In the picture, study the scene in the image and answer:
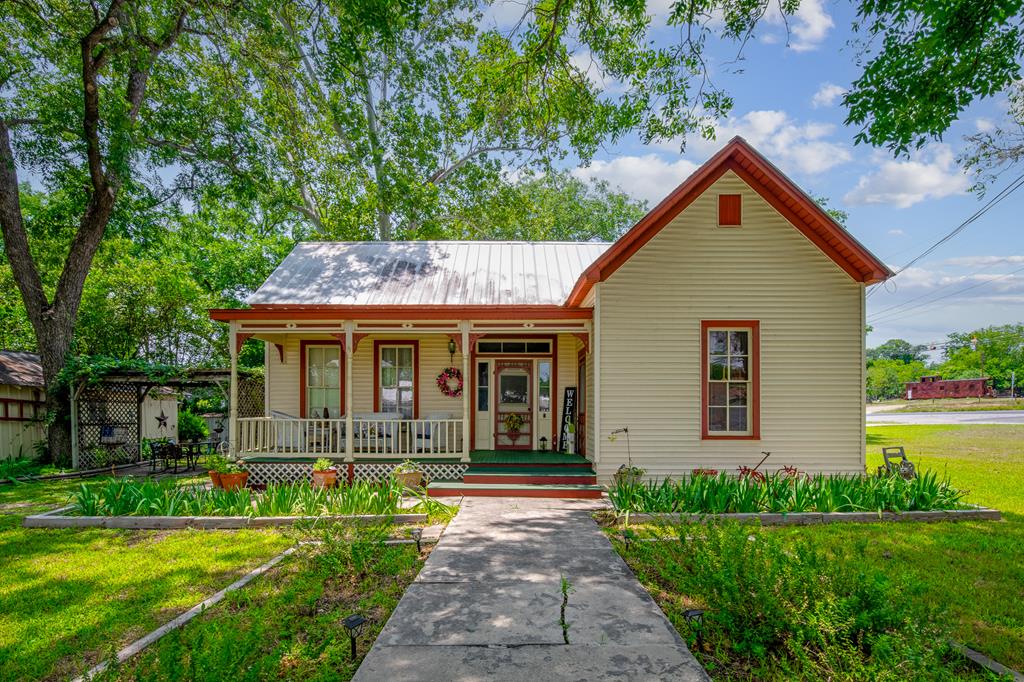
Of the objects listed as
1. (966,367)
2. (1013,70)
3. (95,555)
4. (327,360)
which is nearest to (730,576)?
A: (95,555)

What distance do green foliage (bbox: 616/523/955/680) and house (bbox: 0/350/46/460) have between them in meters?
17.8

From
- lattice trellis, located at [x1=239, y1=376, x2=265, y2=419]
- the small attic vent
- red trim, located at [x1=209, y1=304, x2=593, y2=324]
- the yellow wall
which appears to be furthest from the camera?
lattice trellis, located at [x1=239, y1=376, x2=265, y2=419]

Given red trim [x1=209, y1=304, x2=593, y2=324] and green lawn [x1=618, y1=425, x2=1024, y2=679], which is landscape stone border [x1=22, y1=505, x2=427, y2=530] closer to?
green lawn [x1=618, y1=425, x2=1024, y2=679]

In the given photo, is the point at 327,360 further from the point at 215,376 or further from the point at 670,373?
the point at 670,373

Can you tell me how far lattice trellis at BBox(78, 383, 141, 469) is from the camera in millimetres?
14148

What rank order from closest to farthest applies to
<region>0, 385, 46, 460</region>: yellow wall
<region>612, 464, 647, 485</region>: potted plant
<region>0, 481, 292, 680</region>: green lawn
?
1. <region>0, 481, 292, 680</region>: green lawn
2. <region>612, 464, 647, 485</region>: potted plant
3. <region>0, 385, 46, 460</region>: yellow wall

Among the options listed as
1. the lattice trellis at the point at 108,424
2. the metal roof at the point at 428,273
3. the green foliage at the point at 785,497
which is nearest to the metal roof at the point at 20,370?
the lattice trellis at the point at 108,424

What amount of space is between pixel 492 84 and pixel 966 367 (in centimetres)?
10047

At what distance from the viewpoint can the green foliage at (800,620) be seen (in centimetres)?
329

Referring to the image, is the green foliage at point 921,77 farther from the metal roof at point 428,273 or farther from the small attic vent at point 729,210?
the metal roof at point 428,273

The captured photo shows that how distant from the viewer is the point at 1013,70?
729cm

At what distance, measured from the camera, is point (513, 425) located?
12289mm

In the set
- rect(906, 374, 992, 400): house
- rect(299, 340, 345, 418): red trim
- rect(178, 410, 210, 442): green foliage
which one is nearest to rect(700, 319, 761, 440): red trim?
rect(299, 340, 345, 418): red trim

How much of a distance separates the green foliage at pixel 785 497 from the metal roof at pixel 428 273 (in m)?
5.61
